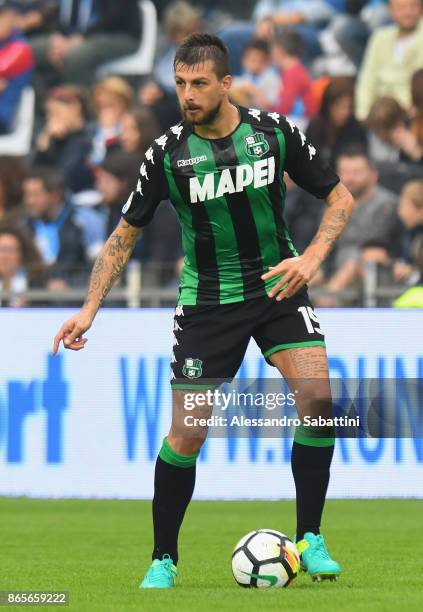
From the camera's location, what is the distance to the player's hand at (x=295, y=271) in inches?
229

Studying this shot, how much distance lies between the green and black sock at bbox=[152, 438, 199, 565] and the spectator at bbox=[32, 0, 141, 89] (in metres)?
11.4

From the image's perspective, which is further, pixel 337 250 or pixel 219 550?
pixel 337 250

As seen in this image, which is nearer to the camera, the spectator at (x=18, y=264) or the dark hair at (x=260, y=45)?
the spectator at (x=18, y=264)

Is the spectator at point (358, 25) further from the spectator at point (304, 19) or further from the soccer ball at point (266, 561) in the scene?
the soccer ball at point (266, 561)

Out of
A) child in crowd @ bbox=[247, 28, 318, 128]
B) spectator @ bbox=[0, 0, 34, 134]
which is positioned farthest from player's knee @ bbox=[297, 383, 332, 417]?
spectator @ bbox=[0, 0, 34, 134]

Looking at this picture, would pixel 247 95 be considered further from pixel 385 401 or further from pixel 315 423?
pixel 315 423

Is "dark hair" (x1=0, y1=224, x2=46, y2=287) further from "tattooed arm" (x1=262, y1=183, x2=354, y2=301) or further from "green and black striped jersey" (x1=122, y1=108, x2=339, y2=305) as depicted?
"tattooed arm" (x1=262, y1=183, x2=354, y2=301)

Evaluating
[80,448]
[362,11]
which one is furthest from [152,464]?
[362,11]

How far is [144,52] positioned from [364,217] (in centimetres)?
476

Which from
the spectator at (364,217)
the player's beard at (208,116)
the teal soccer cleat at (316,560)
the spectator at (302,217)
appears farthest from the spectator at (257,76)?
the teal soccer cleat at (316,560)

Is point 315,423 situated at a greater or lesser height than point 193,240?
lesser

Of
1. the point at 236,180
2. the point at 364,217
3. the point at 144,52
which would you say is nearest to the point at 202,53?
the point at 236,180

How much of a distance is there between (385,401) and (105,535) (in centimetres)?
202

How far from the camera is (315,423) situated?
6.08 meters
